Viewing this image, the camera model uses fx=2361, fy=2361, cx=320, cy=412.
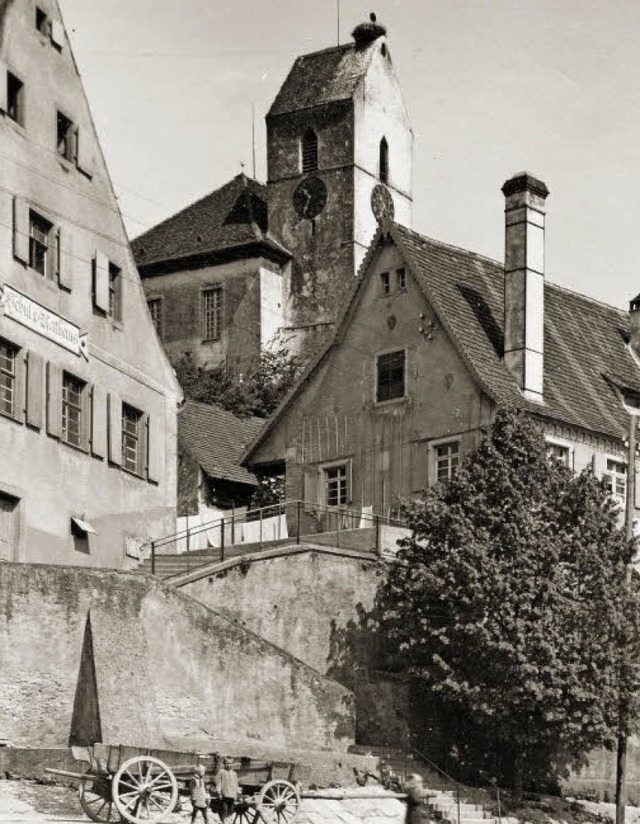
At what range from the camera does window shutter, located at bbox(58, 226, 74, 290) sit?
165 feet

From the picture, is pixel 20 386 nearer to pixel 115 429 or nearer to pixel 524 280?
pixel 115 429

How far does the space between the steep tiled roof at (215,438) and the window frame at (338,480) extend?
19.4 ft

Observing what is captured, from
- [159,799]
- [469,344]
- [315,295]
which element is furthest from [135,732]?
[315,295]

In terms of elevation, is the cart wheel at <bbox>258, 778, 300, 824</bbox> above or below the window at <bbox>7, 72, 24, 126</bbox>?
below

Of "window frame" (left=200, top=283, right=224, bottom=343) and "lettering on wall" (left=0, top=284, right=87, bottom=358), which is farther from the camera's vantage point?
"window frame" (left=200, top=283, right=224, bottom=343)

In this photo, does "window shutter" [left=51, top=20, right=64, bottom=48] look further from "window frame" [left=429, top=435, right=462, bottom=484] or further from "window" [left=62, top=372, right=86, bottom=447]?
"window frame" [left=429, top=435, right=462, bottom=484]

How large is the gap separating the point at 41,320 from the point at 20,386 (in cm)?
183

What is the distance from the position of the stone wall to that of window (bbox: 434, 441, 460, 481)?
12.1 meters

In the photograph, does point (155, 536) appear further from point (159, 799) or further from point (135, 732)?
point (159, 799)

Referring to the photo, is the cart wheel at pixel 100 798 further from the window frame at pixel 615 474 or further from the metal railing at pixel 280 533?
the window frame at pixel 615 474

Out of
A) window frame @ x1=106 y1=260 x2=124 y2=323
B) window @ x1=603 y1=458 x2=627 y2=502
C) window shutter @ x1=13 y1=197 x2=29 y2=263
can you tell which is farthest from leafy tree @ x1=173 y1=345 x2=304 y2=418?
window shutter @ x1=13 y1=197 x2=29 y2=263

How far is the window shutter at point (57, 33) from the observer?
167 feet

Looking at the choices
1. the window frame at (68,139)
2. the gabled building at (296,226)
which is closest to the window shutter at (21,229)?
the window frame at (68,139)

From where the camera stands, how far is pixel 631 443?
165 ft
